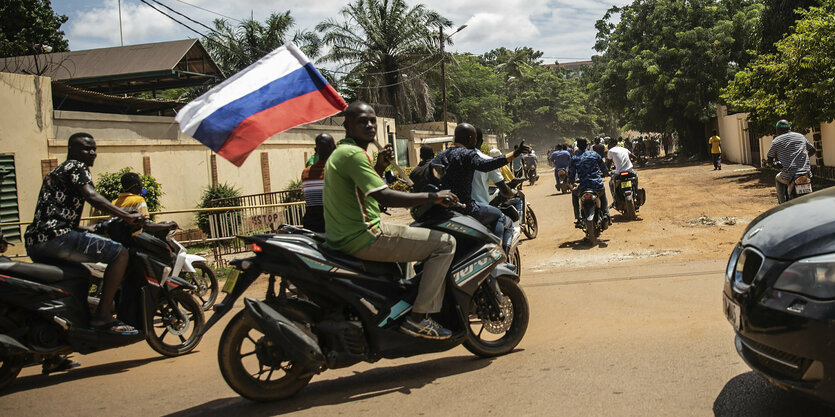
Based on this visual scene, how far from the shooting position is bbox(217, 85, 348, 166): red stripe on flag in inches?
187

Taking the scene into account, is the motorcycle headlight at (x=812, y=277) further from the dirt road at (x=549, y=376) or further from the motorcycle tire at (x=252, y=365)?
the motorcycle tire at (x=252, y=365)

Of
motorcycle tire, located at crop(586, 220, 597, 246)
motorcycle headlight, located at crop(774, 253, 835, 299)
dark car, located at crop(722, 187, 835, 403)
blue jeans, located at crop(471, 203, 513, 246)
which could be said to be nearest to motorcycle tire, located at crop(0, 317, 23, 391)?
blue jeans, located at crop(471, 203, 513, 246)

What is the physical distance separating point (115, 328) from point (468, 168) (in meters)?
3.11

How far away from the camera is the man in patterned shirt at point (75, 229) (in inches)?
208

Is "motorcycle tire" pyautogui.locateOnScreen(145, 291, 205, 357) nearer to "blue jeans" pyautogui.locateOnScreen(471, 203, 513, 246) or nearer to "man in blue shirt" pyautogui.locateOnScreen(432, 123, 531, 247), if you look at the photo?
"man in blue shirt" pyautogui.locateOnScreen(432, 123, 531, 247)

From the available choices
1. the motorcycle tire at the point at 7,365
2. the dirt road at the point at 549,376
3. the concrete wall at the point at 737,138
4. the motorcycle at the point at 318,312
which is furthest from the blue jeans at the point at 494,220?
the concrete wall at the point at 737,138

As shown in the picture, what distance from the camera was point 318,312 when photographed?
4.41 metres

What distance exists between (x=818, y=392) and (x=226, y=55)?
40.6m

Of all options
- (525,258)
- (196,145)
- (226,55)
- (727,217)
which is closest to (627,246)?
(525,258)

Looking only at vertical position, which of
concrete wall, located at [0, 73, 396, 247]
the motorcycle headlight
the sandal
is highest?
concrete wall, located at [0, 73, 396, 247]

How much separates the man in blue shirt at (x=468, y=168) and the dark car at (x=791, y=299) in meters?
2.43

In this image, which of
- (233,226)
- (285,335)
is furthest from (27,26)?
(285,335)

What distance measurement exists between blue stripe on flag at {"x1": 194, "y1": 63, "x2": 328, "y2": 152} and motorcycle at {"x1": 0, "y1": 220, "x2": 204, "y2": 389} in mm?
1346

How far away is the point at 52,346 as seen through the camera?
5.26m
